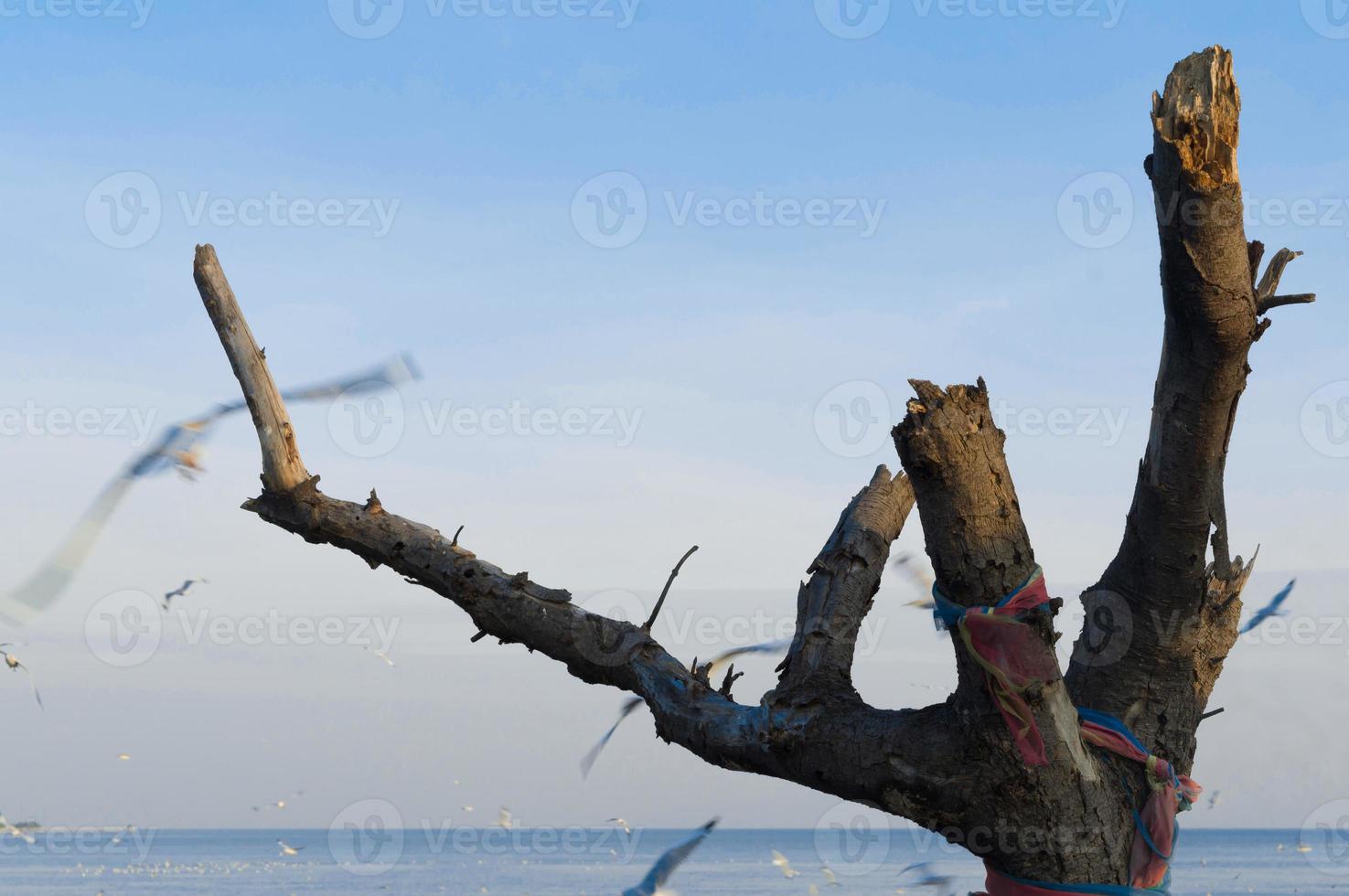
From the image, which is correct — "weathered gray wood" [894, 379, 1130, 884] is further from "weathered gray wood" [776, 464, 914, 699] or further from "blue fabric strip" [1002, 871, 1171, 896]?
"weathered gray wood" [776, 464, 914, 699]

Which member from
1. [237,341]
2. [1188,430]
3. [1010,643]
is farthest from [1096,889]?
[237,341]

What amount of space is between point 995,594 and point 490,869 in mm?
83209

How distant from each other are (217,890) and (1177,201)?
66706mm

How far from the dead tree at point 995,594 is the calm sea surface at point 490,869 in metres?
37.4

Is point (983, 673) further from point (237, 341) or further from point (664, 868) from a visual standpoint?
point (237, 341)

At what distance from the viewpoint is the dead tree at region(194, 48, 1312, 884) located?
3285mm

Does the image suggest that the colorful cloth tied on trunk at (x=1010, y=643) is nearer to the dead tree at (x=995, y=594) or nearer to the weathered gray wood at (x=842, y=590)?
the dead tree at (x=995, y=594)

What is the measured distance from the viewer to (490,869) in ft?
262

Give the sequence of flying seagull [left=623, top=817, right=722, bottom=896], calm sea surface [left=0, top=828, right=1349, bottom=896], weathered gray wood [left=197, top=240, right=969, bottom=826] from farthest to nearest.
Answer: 1. calm sea surface [left=0, top=828, right=1349, bottom=896]
2. flying seagull [left=623, top=817, right=722, bottom=896]
3. weathered gray wood [left=197, top=240, right=969, bottom=826]

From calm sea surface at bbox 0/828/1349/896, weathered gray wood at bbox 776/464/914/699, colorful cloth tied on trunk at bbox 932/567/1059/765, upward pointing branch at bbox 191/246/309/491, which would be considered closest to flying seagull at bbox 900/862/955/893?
weathered gray wood at bbox 776/464/914/699

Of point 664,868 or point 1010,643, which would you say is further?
point 664,868

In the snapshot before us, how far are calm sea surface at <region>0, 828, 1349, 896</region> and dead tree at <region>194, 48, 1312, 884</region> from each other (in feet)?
123

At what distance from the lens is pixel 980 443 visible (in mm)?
3277

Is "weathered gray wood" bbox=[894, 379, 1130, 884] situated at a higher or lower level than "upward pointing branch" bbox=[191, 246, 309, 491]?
lower
